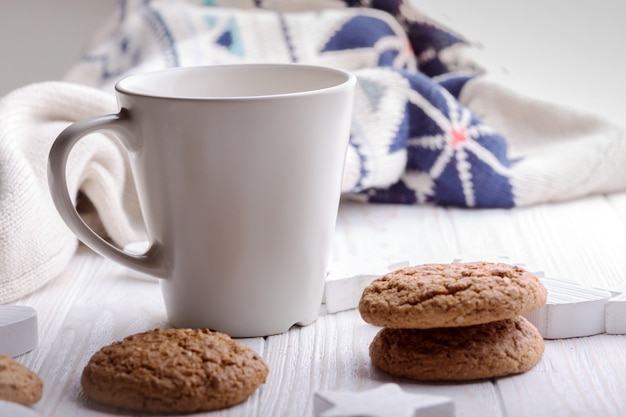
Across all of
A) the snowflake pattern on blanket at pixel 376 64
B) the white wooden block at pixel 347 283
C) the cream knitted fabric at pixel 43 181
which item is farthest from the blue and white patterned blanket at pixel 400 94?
the white wooden block at pixel 347 283

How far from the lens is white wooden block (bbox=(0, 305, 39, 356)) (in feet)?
2.29

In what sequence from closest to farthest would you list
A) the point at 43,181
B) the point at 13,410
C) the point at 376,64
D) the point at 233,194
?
the point at 13,410 → the point at 233,194 → the point at 43,181 → the point at 376,64

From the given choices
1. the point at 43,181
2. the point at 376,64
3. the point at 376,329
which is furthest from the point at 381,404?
the point at 376,64

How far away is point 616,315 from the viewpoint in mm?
722

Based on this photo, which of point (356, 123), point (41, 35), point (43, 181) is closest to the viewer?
point (43, 181)

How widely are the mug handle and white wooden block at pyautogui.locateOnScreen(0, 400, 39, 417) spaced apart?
0.64 ft

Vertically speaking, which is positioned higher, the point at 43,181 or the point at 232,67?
the point at 232,67

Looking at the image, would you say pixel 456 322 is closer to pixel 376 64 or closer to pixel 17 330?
pixel 17 330

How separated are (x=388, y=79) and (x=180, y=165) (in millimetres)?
583

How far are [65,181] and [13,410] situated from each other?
8.5 inches

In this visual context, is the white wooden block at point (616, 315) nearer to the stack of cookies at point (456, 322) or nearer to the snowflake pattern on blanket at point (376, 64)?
the stack of cookies at point (456, 322)

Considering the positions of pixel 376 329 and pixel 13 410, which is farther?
pixel 376 329

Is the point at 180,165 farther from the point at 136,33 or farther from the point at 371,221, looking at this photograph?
the point at 136,33

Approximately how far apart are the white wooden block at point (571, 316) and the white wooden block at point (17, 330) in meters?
0.42
